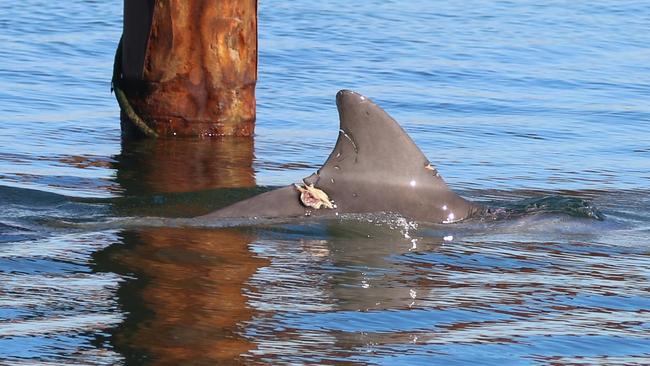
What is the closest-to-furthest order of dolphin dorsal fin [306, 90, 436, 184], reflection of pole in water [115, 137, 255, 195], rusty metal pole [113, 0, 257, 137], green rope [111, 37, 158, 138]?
dolphin dorsal fin [306, 90, 436, 184] → reflection of pole in water [115, 137, 255, 195] → rusty metal pole [113, 0, 257, 137] → green rope [111, 37, 158, 138]

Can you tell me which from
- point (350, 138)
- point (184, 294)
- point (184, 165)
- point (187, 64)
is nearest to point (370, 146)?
point (350, 138)

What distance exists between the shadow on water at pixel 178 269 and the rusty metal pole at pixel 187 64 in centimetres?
54

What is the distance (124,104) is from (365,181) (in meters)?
3.74

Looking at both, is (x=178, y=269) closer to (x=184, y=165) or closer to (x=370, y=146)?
(x=370, y=146)

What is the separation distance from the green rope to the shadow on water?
21.8 inches

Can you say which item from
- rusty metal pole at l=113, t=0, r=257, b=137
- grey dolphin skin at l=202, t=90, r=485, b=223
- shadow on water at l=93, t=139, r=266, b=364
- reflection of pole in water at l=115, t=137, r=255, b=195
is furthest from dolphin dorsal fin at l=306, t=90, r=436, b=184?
rusty metal pole at l=113, t=0, r=257, b=137

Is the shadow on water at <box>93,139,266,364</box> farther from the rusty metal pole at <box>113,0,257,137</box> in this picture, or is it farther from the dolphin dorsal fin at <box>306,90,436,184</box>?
the dolphin dorsal fin at <box>306,90,436,184</box>

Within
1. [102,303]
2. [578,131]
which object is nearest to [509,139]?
[578,131]

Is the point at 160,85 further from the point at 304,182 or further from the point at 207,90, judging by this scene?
the point at 304,182

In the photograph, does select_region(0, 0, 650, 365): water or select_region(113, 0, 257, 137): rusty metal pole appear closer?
select_region(0, 0, 650, 365): water

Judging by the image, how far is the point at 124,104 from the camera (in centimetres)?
1101

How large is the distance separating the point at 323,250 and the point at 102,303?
5.59 feet

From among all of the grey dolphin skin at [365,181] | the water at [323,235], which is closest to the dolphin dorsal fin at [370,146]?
the grey dolphin skin at [365,181]

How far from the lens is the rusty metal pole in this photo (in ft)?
34.7
